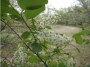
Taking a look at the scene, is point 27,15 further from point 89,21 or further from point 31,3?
point 89,21

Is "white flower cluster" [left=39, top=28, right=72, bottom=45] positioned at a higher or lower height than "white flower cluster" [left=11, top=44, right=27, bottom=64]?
higher

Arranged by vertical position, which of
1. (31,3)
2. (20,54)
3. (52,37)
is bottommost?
(20,54)

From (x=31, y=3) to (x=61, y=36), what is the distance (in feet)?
0.89

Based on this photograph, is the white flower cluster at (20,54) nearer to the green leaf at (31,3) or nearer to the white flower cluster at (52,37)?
the white flower cluster at (52,37)

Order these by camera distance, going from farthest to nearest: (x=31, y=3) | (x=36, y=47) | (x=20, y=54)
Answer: (x=20, y=54) → (x=36, y=47) → (x=31, y=3)

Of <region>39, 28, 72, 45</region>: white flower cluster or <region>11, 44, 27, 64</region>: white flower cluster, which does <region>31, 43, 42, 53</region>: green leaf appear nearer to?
Answer: <region>39, 28, 72, 45</region>: white flower cluster

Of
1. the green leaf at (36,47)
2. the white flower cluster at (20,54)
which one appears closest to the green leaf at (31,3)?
the green leaf at (36,47)

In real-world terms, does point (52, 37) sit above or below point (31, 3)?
below

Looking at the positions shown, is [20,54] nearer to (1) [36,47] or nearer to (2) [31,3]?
(1) [36,47]

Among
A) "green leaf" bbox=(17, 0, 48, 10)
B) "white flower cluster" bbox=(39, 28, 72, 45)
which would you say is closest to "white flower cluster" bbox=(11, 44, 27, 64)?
"white flower cluster" bbox=(39, 28, 72, 45)

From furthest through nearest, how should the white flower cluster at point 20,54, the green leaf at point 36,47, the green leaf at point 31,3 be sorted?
the white flower cluster at point 20,54, the green leaf at point 36,47, the green leaf at point 31,3

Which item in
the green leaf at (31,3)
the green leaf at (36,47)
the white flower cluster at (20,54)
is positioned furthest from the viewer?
the white flower cluster at (20,54)

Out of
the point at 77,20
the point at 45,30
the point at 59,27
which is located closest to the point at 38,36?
the point at 45,30

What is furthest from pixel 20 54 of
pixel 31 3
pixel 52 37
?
pixel 31 3
